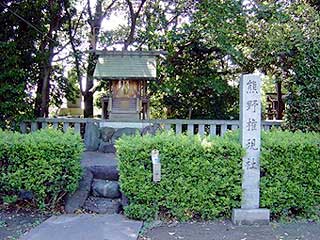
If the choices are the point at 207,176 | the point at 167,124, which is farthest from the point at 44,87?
the point at 207,176

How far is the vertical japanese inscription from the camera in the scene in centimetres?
441

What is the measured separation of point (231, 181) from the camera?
4.39 m

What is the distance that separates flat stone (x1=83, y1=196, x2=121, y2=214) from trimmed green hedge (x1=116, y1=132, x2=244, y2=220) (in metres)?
0.35

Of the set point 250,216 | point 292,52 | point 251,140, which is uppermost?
point 292,52

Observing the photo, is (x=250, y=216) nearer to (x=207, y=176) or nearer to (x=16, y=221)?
(x=207, y=176)

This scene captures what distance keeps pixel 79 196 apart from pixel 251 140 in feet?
7.66

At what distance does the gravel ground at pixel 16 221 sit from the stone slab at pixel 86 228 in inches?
5.1

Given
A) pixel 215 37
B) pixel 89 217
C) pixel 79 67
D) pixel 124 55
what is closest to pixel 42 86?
pixel 79 67

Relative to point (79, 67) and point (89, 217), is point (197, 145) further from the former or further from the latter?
point (79, 67)

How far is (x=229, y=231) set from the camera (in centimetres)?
409

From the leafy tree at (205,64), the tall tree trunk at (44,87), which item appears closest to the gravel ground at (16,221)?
the tall tree trunk at (44,87)

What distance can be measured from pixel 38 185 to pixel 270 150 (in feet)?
9.43

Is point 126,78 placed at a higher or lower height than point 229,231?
higher

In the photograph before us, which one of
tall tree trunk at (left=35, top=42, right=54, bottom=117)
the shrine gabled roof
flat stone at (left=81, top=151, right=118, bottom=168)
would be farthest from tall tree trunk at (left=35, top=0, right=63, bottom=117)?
flat stone at (left=81, top=151, right=118, bottom=168)
